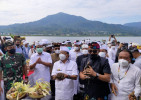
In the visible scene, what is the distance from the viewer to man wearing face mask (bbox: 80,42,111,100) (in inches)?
114

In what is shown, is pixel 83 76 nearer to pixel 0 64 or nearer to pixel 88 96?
pixel 88 96

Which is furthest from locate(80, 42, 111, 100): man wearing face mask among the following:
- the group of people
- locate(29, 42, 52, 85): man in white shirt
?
locate(29, 42, 52, 85): man in white shirt

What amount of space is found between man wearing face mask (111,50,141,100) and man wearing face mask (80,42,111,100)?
233mm

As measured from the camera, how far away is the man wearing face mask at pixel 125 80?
2850mm

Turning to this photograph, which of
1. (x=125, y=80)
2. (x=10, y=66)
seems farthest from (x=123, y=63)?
(x=10, y=66)

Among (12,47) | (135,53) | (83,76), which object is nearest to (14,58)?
(12,47)

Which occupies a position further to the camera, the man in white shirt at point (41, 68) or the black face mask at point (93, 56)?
the man in white shirt at point (41, 68)

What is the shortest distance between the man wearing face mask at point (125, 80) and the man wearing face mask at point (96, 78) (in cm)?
23

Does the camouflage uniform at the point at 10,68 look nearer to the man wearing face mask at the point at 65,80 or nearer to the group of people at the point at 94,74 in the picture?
the group of people at the point at 94,74

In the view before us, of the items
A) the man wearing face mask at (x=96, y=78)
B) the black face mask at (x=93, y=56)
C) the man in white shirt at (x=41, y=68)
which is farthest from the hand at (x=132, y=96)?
the man in white shirt at (x=41, y=68)

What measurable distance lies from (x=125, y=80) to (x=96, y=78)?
2.05ft

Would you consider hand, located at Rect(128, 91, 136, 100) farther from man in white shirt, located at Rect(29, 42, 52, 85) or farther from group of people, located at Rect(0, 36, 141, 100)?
man in white shirt, located at Rect(29, 42, 52, 85)

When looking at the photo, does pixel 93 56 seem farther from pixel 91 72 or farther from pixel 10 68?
pixel 10 68

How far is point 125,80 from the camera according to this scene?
2.93 meters
